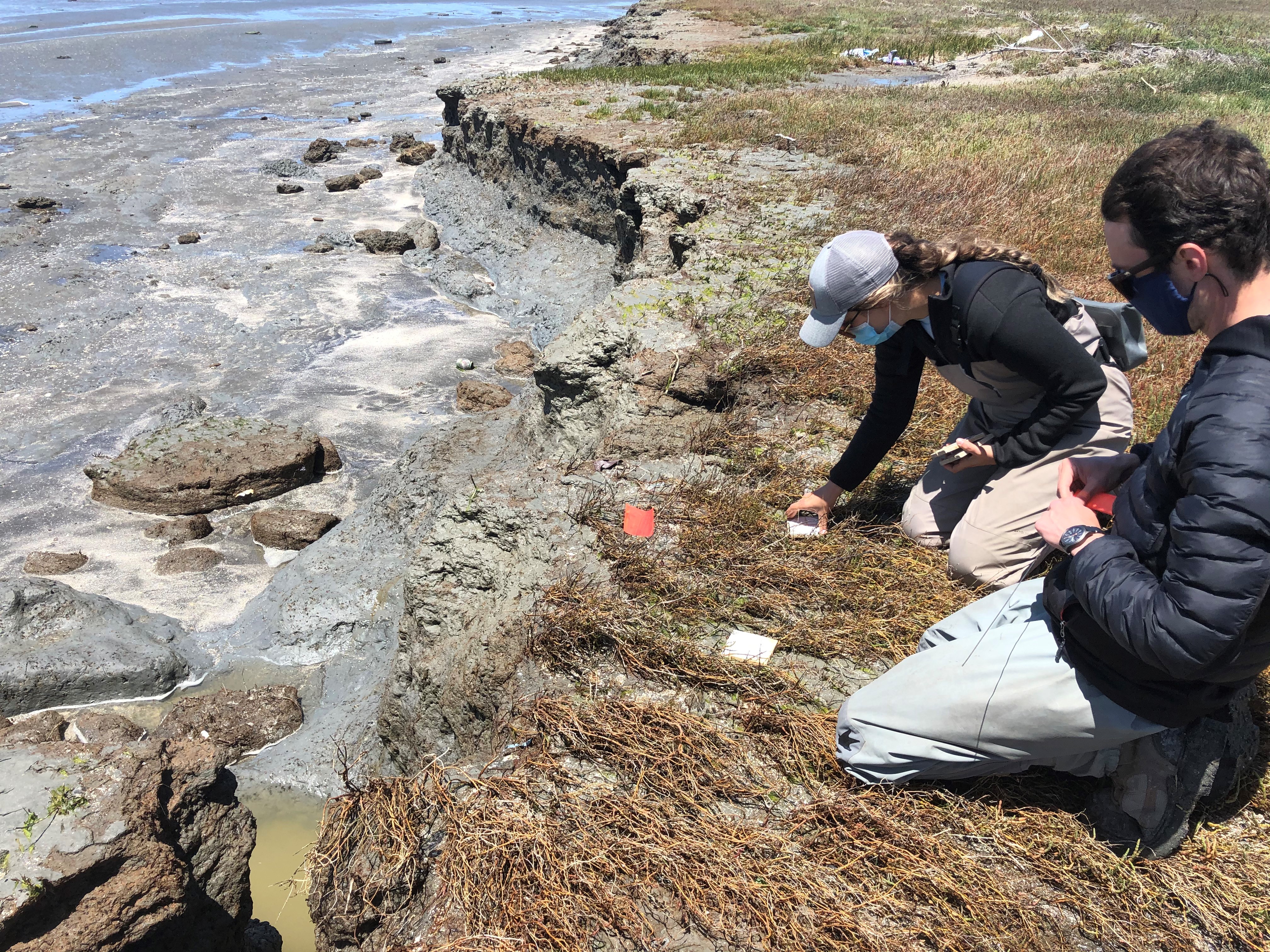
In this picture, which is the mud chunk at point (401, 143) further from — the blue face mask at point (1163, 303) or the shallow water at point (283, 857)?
the blue face mask at point (1163, 303)

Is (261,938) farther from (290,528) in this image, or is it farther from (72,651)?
(290,528)

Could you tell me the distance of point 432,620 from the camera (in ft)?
14.4

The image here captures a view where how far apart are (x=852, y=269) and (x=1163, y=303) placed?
48.2 inches

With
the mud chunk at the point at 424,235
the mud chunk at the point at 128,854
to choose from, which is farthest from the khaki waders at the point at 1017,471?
the mud chunk at the point at 424,235

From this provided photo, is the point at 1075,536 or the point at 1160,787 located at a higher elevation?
the point at 1075,536

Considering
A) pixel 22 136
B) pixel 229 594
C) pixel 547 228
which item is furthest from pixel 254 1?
pixel 229 594

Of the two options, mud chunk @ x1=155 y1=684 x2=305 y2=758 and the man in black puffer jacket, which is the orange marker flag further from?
mud chunk @ x1=155 y1=684 x2=305 y2=758

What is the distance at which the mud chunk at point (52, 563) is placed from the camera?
22.3 ft

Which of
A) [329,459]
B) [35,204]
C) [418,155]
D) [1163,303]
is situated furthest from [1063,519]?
[35,204]

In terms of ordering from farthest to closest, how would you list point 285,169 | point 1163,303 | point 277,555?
point 285,169, point 277,555, point 1163,303

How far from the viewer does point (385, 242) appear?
45.0 ft

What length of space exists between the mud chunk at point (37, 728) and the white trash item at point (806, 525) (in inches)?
154

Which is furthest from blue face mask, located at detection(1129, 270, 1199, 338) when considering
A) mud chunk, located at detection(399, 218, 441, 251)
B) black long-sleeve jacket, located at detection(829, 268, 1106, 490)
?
mud chunk, located at detection(399, 218, 441, 251)

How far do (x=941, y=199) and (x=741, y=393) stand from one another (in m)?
4.24
